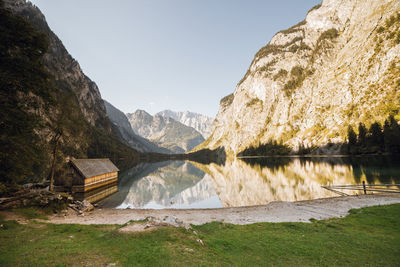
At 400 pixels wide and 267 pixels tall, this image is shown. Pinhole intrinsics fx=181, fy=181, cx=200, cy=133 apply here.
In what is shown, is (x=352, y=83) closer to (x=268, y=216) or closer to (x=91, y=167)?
(x=268, y=216)

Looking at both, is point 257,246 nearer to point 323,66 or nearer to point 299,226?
point 299,226

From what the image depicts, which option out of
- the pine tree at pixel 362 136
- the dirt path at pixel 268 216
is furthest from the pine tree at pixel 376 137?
the dirt path at pixel 268 216

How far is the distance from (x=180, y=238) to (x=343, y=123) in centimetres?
16486

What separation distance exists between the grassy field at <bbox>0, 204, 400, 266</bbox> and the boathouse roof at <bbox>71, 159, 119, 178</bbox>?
3268 centimetres

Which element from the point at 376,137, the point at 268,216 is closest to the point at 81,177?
the point at 268,216

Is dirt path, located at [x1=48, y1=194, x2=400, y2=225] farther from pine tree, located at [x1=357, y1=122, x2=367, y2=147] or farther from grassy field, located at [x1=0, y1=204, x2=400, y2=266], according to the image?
pine tree, located at [x1=357, y1=122, x2=367, y2=147]

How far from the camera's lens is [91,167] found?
46.5 metres

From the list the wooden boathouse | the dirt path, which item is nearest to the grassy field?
the dirt path

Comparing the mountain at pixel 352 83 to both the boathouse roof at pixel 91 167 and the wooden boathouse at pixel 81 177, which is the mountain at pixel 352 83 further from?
the wooden boathouse at pixel 81 177

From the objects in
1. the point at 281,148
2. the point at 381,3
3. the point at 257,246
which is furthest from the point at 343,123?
the point at 257,246

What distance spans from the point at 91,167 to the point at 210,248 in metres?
47.1

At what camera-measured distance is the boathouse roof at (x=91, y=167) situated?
138 feet

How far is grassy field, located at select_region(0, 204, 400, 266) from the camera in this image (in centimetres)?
757

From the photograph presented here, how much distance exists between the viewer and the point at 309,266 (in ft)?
24.7
